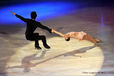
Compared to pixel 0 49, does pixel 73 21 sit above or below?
above

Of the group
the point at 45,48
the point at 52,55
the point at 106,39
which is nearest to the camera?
the point at 52,55

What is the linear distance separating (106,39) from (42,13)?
10.4 feet

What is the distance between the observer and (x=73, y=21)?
4969 mm

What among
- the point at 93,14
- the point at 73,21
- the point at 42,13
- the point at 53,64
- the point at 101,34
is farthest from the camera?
the point at 42,13

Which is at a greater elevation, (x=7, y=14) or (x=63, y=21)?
(x=7, y=14)

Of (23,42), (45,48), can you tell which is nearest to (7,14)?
(23,42)

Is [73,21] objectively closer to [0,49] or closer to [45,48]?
[45,48]

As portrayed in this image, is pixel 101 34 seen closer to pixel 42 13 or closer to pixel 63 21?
pixel 63 21

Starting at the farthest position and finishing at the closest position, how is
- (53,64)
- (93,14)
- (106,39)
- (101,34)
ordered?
(93,14) < (101,34) < (106,39) < (53,64)

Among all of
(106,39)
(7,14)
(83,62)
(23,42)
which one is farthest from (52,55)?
(7,14)

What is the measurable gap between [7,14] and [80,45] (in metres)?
3.84

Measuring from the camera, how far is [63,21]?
16.6ft

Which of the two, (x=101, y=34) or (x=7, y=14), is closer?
(x=101, y=34)

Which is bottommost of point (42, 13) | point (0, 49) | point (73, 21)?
point (0, 49)
